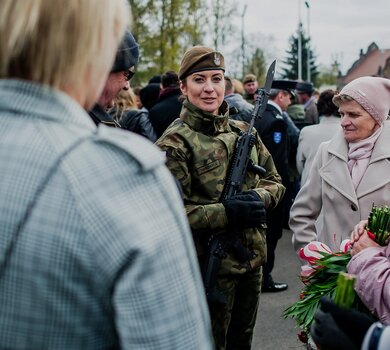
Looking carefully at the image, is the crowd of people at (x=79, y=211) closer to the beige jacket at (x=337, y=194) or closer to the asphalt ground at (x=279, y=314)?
the beige jacket at (x=337, y=194)

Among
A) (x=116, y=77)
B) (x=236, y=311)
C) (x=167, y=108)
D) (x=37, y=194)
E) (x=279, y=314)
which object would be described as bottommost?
(x=279, y=314)

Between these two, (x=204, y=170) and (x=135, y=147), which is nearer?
(x=135, y=147)

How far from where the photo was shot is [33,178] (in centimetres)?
104

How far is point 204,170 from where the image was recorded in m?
3.06

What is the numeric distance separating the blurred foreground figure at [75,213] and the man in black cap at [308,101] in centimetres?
841

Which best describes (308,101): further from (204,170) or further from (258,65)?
(258,65)

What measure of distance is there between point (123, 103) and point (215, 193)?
235cm

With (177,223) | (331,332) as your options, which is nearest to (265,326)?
(331,332)

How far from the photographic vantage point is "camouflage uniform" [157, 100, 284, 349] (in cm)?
300

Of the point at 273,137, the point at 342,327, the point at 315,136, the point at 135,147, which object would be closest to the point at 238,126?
the point at 342,327

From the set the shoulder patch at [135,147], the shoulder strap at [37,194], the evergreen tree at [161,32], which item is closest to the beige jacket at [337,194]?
the shoulder patch at [135,147]

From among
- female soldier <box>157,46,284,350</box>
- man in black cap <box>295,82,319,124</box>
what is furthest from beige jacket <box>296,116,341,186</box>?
man in black cap <box>295,82,319,124</box>

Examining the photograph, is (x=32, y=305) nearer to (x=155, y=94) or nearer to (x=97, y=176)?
(x=97, y=176)

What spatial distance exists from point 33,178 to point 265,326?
4308 mm
